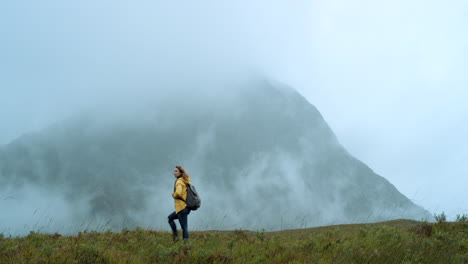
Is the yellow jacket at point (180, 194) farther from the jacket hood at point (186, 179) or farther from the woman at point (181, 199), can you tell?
the jacket hood at point (186, 179)

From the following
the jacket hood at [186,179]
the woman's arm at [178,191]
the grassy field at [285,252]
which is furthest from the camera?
the jacket hood at [186,179]

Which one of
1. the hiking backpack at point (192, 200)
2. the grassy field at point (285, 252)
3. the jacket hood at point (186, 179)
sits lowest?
the grassy field at point (285, 252)

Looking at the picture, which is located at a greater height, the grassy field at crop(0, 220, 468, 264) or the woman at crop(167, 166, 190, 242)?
the woman at crop(167, 166, 190, 242)

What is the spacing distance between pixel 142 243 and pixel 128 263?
357 cm

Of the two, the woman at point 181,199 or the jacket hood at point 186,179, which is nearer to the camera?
the woman at point 181,199

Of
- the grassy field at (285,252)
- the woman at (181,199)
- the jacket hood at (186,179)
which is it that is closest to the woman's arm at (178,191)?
the woman at (181,199)

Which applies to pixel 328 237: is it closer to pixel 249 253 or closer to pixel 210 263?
pixel 249 253

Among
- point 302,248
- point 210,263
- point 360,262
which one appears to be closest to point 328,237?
point 302,248

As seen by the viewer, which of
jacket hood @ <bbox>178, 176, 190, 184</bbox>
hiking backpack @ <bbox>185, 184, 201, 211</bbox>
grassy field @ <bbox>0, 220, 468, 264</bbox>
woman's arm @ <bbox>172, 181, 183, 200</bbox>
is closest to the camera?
grassy field @ <bbox>0, 220, 468, 264</bbox>

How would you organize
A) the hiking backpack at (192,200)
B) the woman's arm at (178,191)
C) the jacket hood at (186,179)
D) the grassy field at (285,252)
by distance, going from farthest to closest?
the jacket hood at (186,179), the hiking backpack at (192,200), the woman's arm at (178,191), the grassy field at (285,252)

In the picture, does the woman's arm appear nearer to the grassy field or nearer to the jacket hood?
the jacket hood

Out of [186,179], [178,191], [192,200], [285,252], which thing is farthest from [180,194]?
[285,252]

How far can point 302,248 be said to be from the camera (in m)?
9.05

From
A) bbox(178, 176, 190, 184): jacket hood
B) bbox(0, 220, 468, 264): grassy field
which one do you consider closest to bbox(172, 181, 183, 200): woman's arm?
bbox(178, 176, 190, 184): jacket hood
